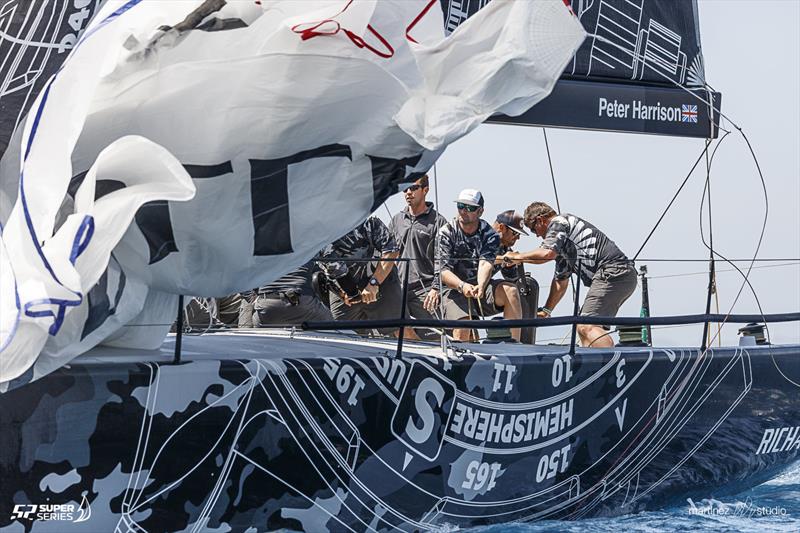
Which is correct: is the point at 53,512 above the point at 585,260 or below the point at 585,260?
below

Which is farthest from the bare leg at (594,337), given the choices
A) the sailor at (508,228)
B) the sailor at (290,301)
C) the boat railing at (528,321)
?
the sailor at (290,301)

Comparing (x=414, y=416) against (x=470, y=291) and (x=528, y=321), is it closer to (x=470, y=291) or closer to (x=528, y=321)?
(x=528, y=321)

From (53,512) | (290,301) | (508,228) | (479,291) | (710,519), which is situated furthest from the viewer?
(508,228)

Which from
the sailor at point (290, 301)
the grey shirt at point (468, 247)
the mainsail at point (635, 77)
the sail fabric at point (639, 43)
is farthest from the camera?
the grey shirt at point (468, 247)

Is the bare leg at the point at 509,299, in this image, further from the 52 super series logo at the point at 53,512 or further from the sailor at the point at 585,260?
the 52 super series logo at the point at 53,512

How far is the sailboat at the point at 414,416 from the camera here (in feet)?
9.61

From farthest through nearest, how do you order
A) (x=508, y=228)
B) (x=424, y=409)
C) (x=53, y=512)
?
(x=508, y=228) → (x=424, y=409) → (x=53, y=512)

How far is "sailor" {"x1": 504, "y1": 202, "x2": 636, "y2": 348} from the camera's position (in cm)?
517

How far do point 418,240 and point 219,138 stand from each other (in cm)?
277

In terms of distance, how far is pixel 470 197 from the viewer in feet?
17.7

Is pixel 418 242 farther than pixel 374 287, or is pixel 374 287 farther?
pixel 418 242

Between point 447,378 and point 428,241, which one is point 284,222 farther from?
point 428,241

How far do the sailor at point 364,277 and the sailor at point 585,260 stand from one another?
1.92 feet

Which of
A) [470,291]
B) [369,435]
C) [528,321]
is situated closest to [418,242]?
[470,291]
